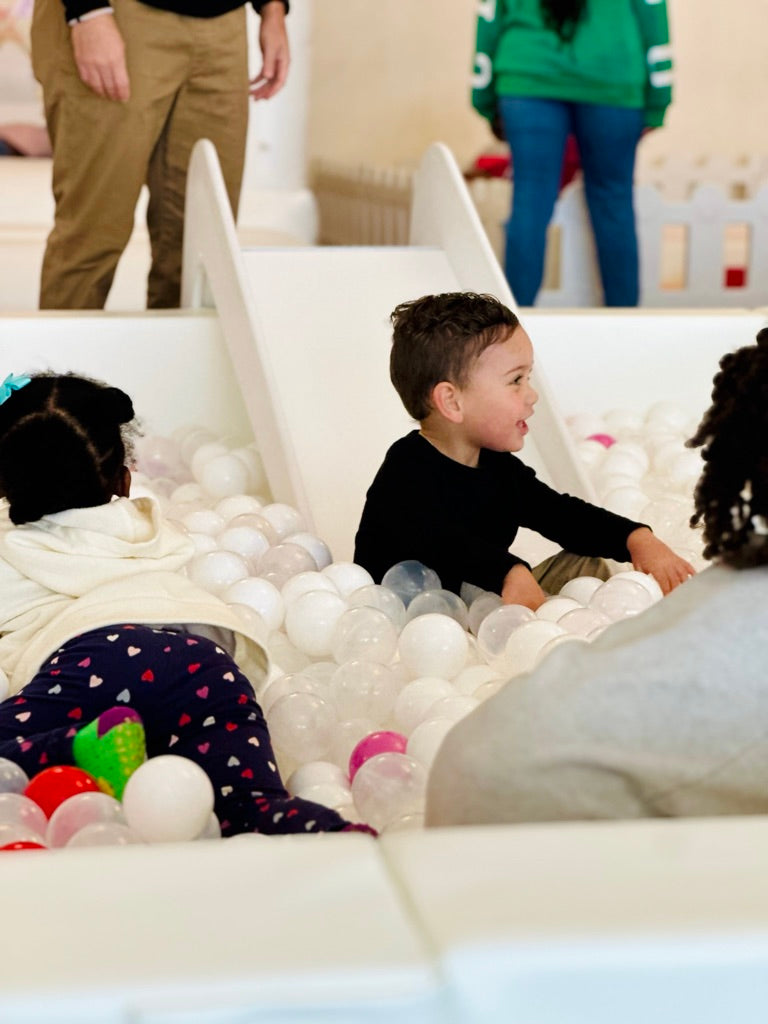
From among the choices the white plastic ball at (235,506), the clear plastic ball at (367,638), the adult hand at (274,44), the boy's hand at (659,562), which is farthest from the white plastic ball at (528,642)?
the adult hand at (274,44)

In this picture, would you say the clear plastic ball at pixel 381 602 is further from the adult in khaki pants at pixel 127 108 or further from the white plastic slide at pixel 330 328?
the adult in khaki pants at pixel 127 108

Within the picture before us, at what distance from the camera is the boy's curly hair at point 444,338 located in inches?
56.2

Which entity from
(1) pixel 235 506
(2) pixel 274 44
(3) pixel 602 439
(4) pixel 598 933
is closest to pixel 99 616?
(1) pixel 235 506

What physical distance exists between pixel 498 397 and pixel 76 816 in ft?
2.31

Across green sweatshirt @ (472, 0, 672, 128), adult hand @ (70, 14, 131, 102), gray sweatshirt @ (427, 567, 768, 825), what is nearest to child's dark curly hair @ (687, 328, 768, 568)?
gray sweatshirt @ (427, 567, 768, 825)

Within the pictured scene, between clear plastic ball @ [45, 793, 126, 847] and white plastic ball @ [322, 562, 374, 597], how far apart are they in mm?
517

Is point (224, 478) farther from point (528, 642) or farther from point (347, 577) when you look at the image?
point (528, 642)

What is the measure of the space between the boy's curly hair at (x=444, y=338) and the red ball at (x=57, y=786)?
2.09ft

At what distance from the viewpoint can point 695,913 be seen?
0.50 metres

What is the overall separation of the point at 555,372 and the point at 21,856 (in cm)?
170

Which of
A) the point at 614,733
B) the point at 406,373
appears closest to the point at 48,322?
the point at 406,373

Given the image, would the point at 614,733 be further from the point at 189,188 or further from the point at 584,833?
the point at 189,188

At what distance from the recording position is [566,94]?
251 centimetres

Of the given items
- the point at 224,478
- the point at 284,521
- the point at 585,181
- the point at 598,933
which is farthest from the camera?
the point at 585,181
